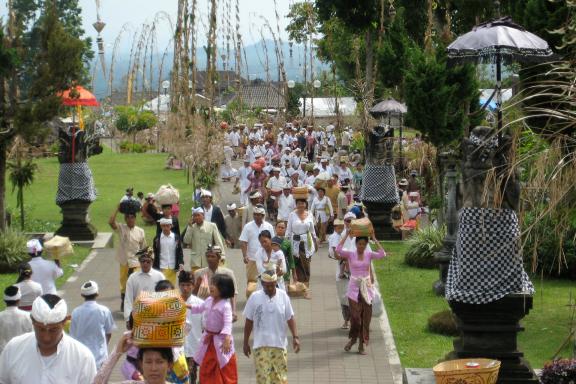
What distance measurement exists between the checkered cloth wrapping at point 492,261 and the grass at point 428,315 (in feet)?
4.40

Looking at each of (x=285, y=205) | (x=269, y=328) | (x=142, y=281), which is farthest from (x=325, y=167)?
(x=269, y=328)

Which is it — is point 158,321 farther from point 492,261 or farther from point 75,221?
point 75,221

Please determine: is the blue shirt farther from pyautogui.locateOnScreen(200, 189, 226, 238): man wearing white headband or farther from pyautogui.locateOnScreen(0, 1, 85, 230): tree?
pyautogui.locateOnScreen(0, 1, 85, 230): tree

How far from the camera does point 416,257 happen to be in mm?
20656

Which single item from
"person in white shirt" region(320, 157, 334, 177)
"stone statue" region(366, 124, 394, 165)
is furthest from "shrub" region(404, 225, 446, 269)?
"person in white shirt" region(320, 157, 334, 177)

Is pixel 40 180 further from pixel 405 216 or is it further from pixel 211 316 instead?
pixel 211 316

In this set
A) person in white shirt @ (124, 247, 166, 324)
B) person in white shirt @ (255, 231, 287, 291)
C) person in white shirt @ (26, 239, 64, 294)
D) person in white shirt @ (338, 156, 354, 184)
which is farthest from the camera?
person in white shirt @ (338, 156, 354, 184)

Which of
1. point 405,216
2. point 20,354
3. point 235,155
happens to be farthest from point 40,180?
point 20,354

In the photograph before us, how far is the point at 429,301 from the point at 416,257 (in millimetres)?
3230

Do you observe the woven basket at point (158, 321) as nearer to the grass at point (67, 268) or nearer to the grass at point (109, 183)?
the grass at point (67, 268)

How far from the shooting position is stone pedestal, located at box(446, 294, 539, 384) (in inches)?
426

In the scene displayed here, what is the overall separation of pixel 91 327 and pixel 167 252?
4998 millimetres

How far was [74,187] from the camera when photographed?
2322 cm

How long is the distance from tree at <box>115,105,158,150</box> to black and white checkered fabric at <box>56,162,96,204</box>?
103 feet
